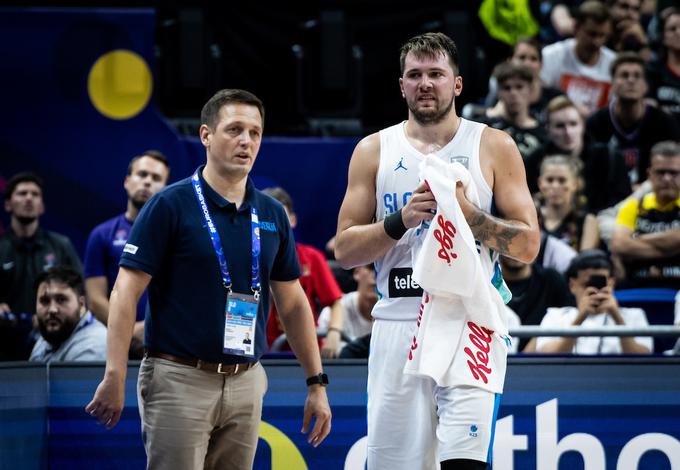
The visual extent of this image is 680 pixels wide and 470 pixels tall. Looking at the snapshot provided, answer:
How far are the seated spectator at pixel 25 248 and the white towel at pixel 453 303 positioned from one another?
14.2 ft

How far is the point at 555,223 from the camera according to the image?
8.80m

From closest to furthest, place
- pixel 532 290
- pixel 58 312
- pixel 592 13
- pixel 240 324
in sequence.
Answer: pixel 240 324 < pixel 58 312 < pixel 532 290 < pixel 592 13

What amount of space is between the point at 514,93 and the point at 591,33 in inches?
76.1

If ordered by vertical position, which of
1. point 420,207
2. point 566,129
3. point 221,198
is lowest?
point 420,207

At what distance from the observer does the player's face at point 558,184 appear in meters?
8.71

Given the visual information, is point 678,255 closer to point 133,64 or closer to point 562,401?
point 562,401

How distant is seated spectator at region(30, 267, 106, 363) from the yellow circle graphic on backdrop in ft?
7.25

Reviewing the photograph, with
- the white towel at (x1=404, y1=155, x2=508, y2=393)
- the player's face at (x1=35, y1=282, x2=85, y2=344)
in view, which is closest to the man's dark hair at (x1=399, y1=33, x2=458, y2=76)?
the white towel at (x1=404, y1=155, x2=508, y2=393)

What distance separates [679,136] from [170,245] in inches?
248

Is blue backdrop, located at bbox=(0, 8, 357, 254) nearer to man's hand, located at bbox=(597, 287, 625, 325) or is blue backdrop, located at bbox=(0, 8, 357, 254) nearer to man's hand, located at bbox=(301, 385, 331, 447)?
man's hand, located at bbox=(597, 287, 625, 325)

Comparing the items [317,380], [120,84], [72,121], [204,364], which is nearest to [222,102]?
[204,364]

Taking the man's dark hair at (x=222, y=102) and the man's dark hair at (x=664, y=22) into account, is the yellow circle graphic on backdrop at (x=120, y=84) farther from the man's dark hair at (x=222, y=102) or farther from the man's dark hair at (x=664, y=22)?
the man's dark hair at (x=664, y=22)

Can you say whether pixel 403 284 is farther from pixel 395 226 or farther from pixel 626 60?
pixel 626 60

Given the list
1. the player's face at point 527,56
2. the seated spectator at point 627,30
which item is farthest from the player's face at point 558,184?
the seated spectator at point 627,30
